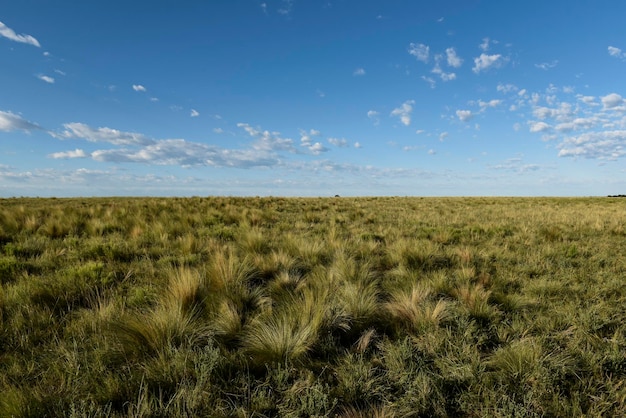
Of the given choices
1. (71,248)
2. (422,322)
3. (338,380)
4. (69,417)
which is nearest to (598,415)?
Result: (422,322)

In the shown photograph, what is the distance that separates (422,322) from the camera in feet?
11.3

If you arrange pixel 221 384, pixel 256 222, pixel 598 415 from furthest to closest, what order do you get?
pixel 256 222 → pixel 221 384 → pixel 598 415

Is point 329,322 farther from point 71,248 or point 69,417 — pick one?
point 71,248

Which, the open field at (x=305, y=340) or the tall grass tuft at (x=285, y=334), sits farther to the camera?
the tall grass tuft at (x=285, y=334)

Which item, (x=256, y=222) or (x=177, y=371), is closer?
(x=177, y=371)

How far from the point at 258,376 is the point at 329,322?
962mm

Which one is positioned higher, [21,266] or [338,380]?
[21,266]

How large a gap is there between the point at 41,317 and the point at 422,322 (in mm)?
4091

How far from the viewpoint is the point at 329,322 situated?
10.9 ft

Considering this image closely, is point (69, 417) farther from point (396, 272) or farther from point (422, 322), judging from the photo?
point (396, 272)

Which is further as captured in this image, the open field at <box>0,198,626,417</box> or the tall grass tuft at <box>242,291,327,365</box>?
the tall grass tuft at <box>242,291,327,365</box>

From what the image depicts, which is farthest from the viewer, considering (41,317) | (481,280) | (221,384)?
(481,280)

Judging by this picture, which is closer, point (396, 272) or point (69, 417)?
point (69, 417)

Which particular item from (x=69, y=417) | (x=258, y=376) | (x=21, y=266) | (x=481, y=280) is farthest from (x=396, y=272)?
(x=21, y=266)
